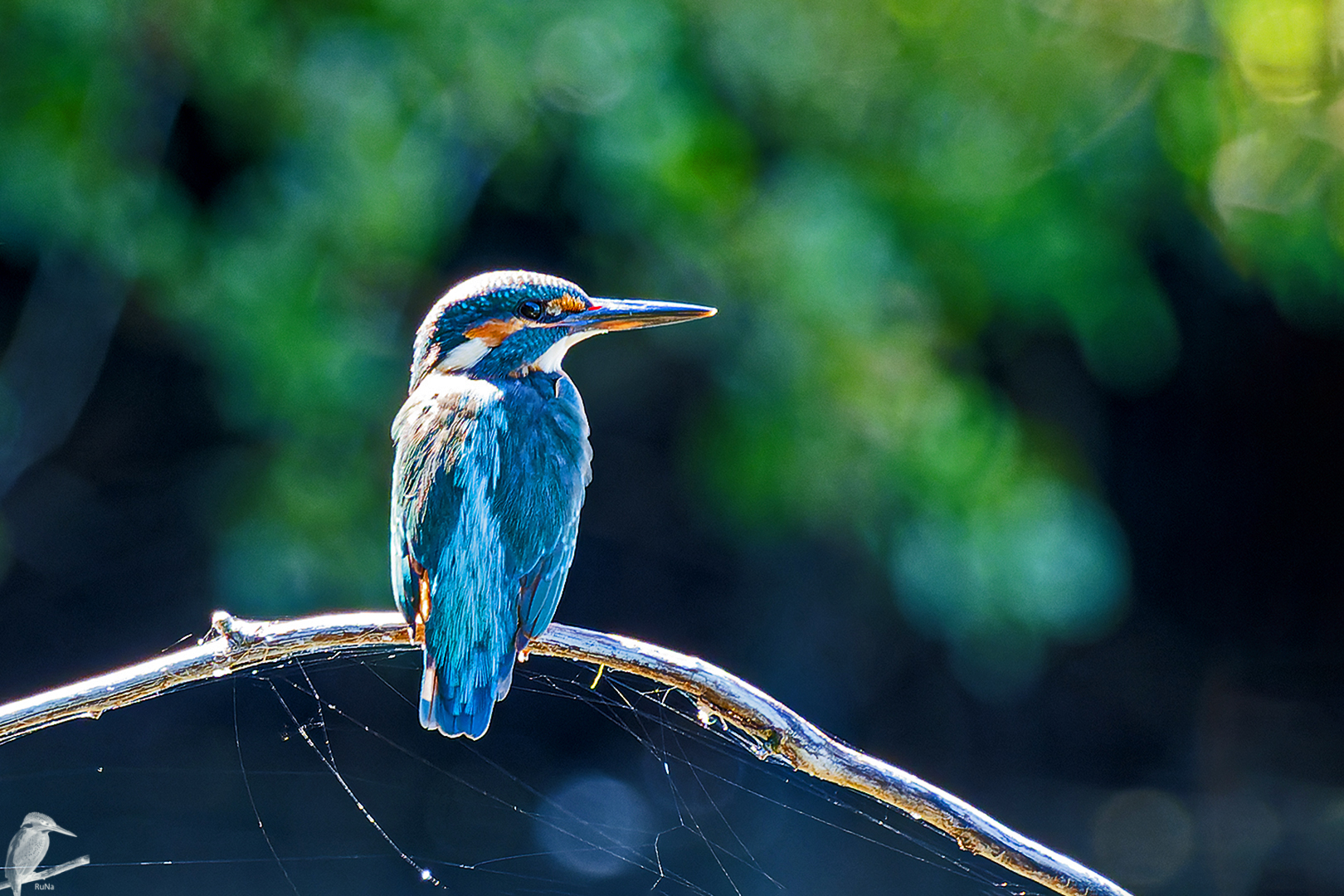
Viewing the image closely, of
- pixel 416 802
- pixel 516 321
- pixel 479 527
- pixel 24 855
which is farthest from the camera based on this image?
pixel 416 802

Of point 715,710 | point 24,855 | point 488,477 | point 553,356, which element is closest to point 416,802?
point 24,855

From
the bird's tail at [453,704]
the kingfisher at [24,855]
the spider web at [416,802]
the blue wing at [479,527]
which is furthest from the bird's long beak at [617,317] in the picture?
the spider web at [416,802]

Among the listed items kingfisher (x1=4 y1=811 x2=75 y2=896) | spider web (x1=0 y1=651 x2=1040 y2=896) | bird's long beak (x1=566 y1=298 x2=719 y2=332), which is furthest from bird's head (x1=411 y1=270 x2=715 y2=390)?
spider web (x1=0 y1=651 x2=1040 y2=896)

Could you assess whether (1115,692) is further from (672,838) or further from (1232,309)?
(672,838)

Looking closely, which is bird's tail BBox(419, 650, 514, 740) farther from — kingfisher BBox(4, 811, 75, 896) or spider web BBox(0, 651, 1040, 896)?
spider web BBox(0, 651, 1040, 896)

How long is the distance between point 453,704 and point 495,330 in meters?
0.62

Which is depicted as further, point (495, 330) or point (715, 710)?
point (495, 330)

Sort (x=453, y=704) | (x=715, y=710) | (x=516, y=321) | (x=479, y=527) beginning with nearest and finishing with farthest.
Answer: (x=715, y=710), (x=453, y=704), (x=479, y=527), (x=516, y=321)

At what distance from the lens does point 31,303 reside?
3.58 meters

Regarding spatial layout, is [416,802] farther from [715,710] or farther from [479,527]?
[715,710]

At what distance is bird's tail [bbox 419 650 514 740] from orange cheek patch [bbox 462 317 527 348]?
1.82 feet

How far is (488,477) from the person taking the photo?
Answer: 5.34ft

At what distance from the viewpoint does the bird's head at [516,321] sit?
1.82 metres

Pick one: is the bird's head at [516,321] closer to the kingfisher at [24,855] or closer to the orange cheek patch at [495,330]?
the orange cheek patch at [495,330]
